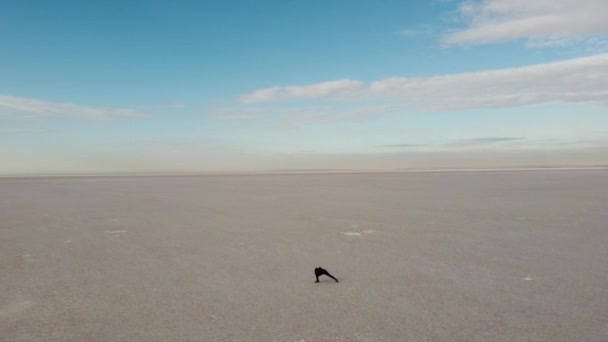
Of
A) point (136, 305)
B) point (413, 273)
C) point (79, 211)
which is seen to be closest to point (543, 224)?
point (413, 273)

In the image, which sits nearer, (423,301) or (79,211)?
(423,301)

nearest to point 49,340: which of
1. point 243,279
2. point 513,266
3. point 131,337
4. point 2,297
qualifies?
point 131,337

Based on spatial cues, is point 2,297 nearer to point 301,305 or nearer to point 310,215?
point 301,305

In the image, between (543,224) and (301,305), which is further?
(543,224)

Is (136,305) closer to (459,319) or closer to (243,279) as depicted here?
(243,279)

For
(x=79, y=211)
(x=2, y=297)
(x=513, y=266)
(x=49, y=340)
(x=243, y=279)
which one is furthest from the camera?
(x=79, y=211)

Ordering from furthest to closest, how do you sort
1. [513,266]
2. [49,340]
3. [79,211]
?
[79,211], [513,266], [49,340]
